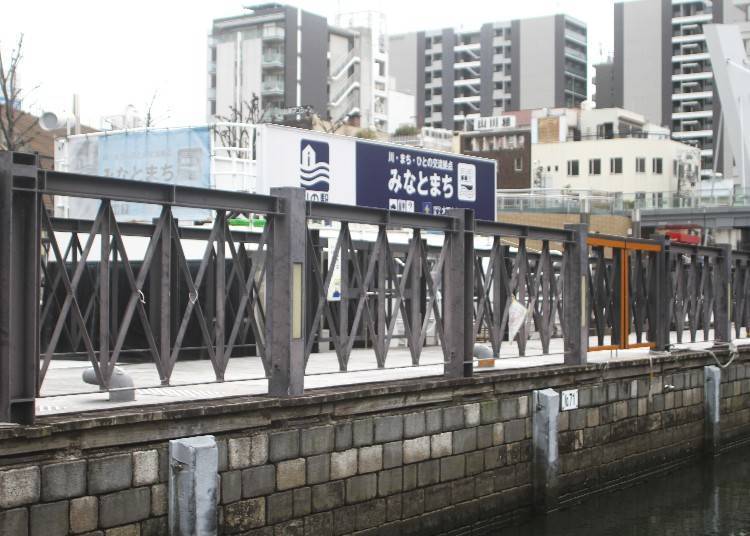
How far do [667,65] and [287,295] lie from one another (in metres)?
102

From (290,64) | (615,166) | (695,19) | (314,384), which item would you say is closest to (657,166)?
(615,166)

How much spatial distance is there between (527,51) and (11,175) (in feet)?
363

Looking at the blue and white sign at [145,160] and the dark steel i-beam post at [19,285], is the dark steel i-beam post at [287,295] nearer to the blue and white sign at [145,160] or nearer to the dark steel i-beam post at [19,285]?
the dark steel i-beam post at [19,285]

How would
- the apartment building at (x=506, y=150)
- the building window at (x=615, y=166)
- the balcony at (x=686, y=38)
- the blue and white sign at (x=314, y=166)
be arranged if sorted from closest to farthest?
the blue and white sign at (x=314, y=166) → the building window at (x=615, y=166) → the apartment building at (x=506, y=150) → the balcony at (x=686, y=38)

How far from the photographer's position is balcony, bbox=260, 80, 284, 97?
9738cm

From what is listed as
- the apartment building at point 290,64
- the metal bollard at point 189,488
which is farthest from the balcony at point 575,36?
the metal bollard at point 189,488

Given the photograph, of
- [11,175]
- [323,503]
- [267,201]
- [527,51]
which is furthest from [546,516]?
[527,51]

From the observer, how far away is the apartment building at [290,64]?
97000mm

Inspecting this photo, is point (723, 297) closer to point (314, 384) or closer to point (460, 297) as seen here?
point (460, 297)

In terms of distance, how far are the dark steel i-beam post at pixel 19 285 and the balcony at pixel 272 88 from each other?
294 feet

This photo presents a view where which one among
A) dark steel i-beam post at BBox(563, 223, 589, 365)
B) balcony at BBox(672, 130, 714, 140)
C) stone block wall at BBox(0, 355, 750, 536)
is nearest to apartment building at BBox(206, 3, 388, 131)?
balcony at BBox(672, 130, 714, 140)

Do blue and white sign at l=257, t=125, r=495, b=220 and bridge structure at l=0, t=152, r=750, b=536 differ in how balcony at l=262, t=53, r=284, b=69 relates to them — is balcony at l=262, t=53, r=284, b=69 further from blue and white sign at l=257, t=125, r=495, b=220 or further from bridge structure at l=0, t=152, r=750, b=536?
bridge structure at l=0, t=152, r=750, b=536

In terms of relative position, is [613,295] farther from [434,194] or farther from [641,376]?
[434,194]

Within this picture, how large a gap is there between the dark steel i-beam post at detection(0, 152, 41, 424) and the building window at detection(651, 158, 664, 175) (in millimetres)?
→ 71771
